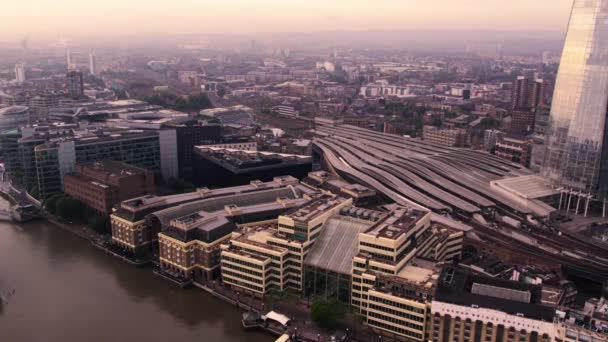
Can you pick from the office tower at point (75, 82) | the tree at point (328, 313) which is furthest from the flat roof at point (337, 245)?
the office tower at point (75, 82)

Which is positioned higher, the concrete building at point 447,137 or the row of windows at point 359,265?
the row of windows at point 359,265

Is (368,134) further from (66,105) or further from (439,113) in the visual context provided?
(66,105)

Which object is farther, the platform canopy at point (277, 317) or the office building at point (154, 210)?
the office building at point (154, 210)

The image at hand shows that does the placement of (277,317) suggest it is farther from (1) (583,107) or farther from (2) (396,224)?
(1) (583,107)

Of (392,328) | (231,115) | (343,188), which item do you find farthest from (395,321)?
(231,115)

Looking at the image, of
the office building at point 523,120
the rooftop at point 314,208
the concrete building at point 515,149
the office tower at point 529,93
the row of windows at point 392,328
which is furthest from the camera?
the office tower at point 529,93

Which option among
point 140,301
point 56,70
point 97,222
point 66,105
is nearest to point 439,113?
point 66,105

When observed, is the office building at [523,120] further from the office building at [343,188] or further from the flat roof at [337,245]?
the flat roof at [337,245]
